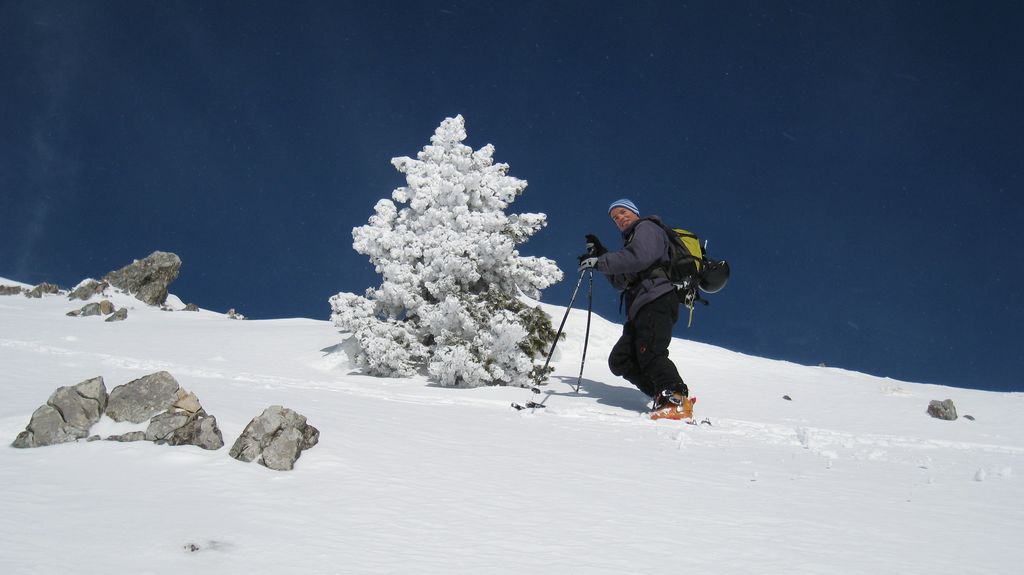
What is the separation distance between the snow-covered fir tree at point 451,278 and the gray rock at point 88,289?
48.5 feet

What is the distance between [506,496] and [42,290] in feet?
82.8

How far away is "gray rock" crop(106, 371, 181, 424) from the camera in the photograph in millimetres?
3867

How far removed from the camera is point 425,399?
7125mm

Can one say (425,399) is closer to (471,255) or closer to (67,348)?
(471,255)

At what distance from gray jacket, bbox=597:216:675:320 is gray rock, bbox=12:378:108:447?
17.1 feet

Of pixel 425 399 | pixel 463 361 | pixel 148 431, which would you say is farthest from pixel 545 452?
pixel 463 361

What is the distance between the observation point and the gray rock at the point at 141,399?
387cm

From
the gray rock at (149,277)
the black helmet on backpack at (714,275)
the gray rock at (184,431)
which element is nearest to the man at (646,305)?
the black helmet on backpack at (714,275)

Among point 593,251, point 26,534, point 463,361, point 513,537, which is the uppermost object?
point 593,251

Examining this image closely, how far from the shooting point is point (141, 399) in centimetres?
394

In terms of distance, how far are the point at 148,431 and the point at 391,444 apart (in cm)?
148

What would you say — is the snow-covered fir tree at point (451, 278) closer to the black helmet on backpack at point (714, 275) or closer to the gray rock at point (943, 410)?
the black helmet on backpack at point (714, 275)

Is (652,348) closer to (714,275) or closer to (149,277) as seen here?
(714,275)

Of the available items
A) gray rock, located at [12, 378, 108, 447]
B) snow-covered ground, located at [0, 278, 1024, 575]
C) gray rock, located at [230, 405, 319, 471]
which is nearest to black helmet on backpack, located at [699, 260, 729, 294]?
snow-covered ground, located at [0, 278, 1024, 575]
